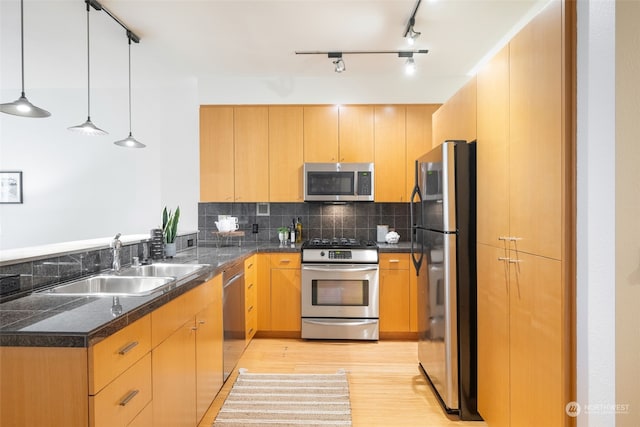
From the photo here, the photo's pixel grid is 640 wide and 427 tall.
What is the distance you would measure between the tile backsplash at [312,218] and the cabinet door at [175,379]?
2.26 metres

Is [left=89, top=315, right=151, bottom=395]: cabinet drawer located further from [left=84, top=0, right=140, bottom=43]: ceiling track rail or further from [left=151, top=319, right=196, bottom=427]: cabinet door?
[left=84, top=0, right=140, bottom=43]: ceiling track rail

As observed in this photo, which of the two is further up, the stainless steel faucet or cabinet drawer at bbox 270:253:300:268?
the stainless steel faucet

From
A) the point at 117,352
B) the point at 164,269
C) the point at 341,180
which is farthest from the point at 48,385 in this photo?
the point at 341,180

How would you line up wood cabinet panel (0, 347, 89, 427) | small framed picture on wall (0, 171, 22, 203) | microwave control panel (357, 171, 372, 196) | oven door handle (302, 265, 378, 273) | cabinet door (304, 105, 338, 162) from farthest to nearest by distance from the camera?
small framed picture on wall (0, 171, 22, 203), cabinet door (304, 105, 338, 162), microwave control panel (357, 171, 372, 196), oven door handle (302, 265, 378, 273), wood cabinet panel (0, 347, 89, 427)

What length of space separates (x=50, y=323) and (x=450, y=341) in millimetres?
2034

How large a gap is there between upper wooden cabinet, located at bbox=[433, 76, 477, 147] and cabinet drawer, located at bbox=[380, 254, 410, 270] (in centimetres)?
130

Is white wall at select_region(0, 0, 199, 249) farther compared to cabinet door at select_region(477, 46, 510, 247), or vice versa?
white wall at select_region(0, 0, 199, 249)

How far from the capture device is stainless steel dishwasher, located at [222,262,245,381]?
2.55m

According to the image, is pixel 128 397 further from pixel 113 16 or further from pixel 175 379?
pixel 113 16

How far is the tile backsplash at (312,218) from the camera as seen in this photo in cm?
412

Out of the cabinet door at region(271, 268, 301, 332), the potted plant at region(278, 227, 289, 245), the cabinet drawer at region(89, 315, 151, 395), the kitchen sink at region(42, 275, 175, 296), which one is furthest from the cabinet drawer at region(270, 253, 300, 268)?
the cabinet drawer at region(89, 315, 151, 395)

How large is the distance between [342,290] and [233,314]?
117 centimetres
